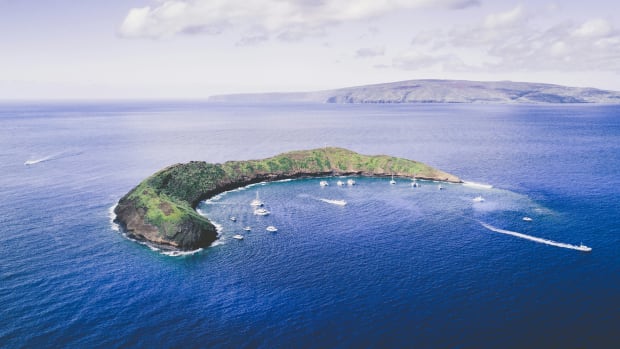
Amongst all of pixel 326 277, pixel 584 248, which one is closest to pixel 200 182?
pixel 326 277

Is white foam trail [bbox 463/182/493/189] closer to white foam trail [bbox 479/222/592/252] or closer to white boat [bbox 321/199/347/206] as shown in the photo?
white foam trail [bbox 479/222/592/252]

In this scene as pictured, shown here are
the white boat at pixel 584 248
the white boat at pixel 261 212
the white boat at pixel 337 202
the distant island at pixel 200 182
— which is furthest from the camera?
the white boat at pixel 337 202

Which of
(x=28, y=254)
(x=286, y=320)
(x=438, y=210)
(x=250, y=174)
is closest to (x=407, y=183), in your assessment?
(x=438, y=210)

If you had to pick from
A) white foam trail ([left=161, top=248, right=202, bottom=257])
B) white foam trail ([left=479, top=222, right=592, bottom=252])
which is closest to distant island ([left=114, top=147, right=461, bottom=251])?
white foam trail ([left=161, top=248, right=202, bottom=257])

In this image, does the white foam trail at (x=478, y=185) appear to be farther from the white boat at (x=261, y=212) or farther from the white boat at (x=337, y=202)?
the white boat at (x=261, y=212)

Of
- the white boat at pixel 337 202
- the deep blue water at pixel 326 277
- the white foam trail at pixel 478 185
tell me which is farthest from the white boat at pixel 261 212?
the white foam trail at pixel 478 185

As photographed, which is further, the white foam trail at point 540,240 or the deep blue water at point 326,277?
the white foam trail at point 540,240

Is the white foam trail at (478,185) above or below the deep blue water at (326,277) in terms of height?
above

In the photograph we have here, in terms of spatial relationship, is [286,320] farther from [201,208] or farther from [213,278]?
[201,208]
